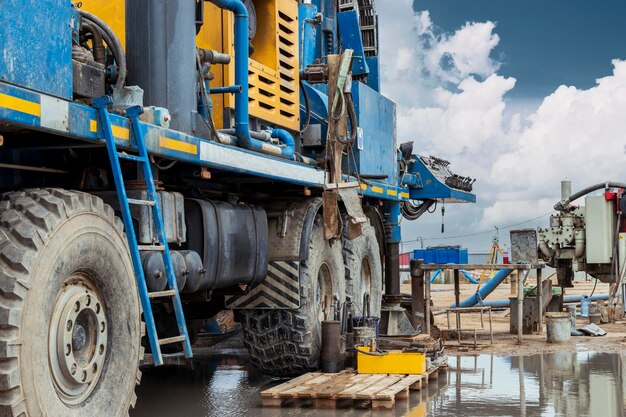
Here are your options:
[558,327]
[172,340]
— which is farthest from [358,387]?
[558,327]

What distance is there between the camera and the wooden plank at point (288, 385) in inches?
348

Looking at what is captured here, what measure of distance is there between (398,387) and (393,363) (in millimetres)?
1003

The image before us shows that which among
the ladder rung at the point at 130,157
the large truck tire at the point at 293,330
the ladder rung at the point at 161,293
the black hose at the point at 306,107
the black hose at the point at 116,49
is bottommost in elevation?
the large truck tire at the point at 293,330

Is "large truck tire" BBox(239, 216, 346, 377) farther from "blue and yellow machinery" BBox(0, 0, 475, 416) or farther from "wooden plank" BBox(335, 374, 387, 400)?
"wooden plank" BBox(335, 374, 387, 400)

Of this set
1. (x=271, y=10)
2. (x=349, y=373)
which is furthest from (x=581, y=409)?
(x=271, y=10)

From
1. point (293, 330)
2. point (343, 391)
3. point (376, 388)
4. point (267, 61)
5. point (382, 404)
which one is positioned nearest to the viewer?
point (382, 404)

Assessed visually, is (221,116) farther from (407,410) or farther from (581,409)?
(581,409)

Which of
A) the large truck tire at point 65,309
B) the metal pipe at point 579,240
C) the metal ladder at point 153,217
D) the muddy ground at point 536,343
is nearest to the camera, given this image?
the large truck tire at point 65,309

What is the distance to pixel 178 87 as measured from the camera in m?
7.29

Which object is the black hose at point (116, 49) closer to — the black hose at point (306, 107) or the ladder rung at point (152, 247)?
the ladder rung at point (152, 247)

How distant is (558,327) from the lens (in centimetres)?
1417

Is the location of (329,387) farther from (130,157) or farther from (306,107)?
(130,157)

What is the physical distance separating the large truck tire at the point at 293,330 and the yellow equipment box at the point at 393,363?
566mm

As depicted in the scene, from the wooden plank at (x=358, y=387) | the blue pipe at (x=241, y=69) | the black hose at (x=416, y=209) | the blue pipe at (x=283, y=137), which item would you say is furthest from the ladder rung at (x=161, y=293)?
the black hose at (x=416, y=209)
